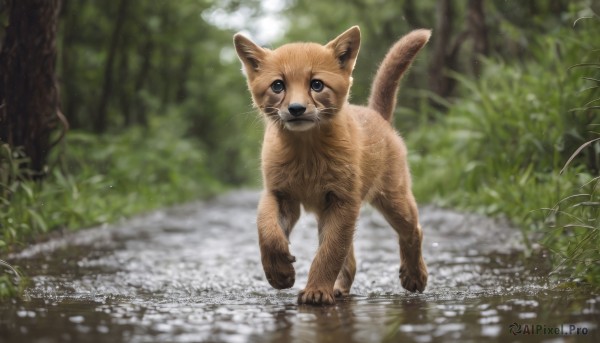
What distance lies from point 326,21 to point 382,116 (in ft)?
55.0

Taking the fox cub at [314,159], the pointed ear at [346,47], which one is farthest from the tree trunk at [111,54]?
the pointed ear at [346,47]

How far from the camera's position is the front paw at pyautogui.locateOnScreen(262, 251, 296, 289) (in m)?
3.98

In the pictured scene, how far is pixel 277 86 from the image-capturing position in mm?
4195

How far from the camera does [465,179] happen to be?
9.87 m

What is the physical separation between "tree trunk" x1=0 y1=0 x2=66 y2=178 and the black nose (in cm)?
335

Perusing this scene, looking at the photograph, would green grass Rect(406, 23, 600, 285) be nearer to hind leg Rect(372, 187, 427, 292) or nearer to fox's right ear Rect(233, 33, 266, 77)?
hind leg Rect(372, 187, 427, 292)

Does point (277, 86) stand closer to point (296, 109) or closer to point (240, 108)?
point (296, 109)

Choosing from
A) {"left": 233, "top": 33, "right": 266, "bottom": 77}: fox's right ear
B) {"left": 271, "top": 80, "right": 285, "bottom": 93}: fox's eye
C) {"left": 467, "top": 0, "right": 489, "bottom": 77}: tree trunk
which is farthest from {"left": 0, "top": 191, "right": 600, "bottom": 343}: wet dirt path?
{"left": 467, "top": 0, "right": 489, "bottom": 77}: tree trunk

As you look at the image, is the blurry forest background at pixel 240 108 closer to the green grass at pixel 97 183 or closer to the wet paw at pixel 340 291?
the green grass at pixel 97 183

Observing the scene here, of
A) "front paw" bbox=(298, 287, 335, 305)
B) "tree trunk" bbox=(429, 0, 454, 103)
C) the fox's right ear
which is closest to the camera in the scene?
"front paw" bbox=(298, 287, 335, 305)

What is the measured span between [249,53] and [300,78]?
50 cm

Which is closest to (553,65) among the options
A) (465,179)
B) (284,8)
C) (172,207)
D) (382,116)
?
(465,179)

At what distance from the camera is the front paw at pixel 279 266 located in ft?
13.1

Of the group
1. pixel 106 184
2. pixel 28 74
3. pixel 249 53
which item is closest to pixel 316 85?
pixel 249 53
